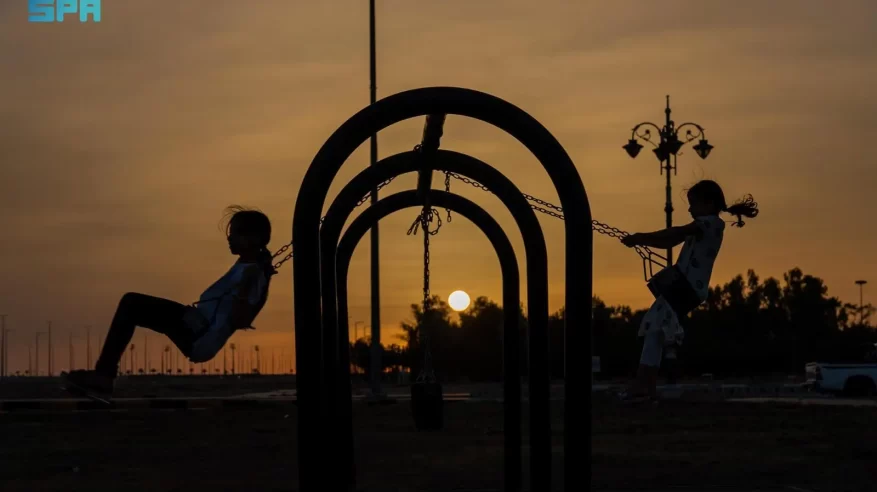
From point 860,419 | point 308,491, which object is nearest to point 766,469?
point 308,491

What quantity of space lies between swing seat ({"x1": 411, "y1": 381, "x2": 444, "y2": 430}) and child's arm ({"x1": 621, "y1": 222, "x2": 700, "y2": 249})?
22.8ft

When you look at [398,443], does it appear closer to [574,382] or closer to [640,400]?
[640,400]

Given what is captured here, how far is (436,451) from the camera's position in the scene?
17906 millimetres

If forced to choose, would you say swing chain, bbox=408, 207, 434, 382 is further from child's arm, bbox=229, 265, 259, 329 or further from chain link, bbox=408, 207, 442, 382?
child's arm, bbox=229, 265, 259, 329

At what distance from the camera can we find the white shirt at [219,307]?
25.7ft

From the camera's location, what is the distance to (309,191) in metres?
6.29

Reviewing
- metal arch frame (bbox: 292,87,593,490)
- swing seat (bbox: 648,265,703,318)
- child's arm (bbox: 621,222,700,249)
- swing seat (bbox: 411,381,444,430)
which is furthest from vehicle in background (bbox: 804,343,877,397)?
metal arch frame (bbox: 292,87,593,490)

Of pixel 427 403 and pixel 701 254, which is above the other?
pixel 701 254

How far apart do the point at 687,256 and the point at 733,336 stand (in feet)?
420

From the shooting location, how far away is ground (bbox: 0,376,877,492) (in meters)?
13.9

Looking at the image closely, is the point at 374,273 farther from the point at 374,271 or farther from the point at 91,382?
the point at 91,382

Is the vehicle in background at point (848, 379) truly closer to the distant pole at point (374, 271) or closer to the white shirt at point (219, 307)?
the distant pole at point (374, 271)

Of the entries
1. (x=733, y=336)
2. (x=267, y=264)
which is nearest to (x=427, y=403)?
(x=267, y=264)

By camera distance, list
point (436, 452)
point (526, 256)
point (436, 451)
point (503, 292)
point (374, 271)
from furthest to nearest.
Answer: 1. point (374, 271)
2. point (436, 451)
3. point (436, 452)
4. point (503, 292)
5. point (526, 256)
